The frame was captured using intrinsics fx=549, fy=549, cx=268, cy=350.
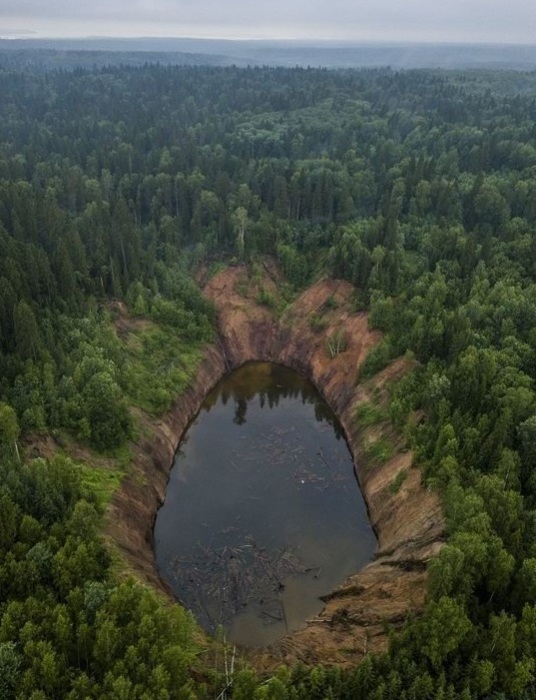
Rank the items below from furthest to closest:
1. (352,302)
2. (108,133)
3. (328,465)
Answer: (108,133) < (352,302) < (328,465)

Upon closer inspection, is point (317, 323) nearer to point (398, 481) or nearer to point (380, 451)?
point (380, 451)

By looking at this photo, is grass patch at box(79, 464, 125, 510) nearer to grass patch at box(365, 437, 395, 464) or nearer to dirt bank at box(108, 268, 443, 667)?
dirt bank at box(108, 268, 443, 667)

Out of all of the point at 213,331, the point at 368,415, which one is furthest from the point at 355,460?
the point at 213,331

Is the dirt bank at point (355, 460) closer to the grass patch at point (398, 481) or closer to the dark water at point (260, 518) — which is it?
the grass patch at point (398, 481)

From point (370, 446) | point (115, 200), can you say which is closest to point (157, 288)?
point (115, 200)

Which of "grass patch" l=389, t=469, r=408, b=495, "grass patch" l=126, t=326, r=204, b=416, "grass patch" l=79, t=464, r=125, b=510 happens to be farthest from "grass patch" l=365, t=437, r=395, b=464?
→ "grass patch" l=79, t=464, r=125, b=510

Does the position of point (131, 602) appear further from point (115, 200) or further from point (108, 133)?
point (108, 133)

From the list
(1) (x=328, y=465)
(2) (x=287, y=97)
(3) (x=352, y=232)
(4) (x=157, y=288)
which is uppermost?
(2) (x=287, y=97)
